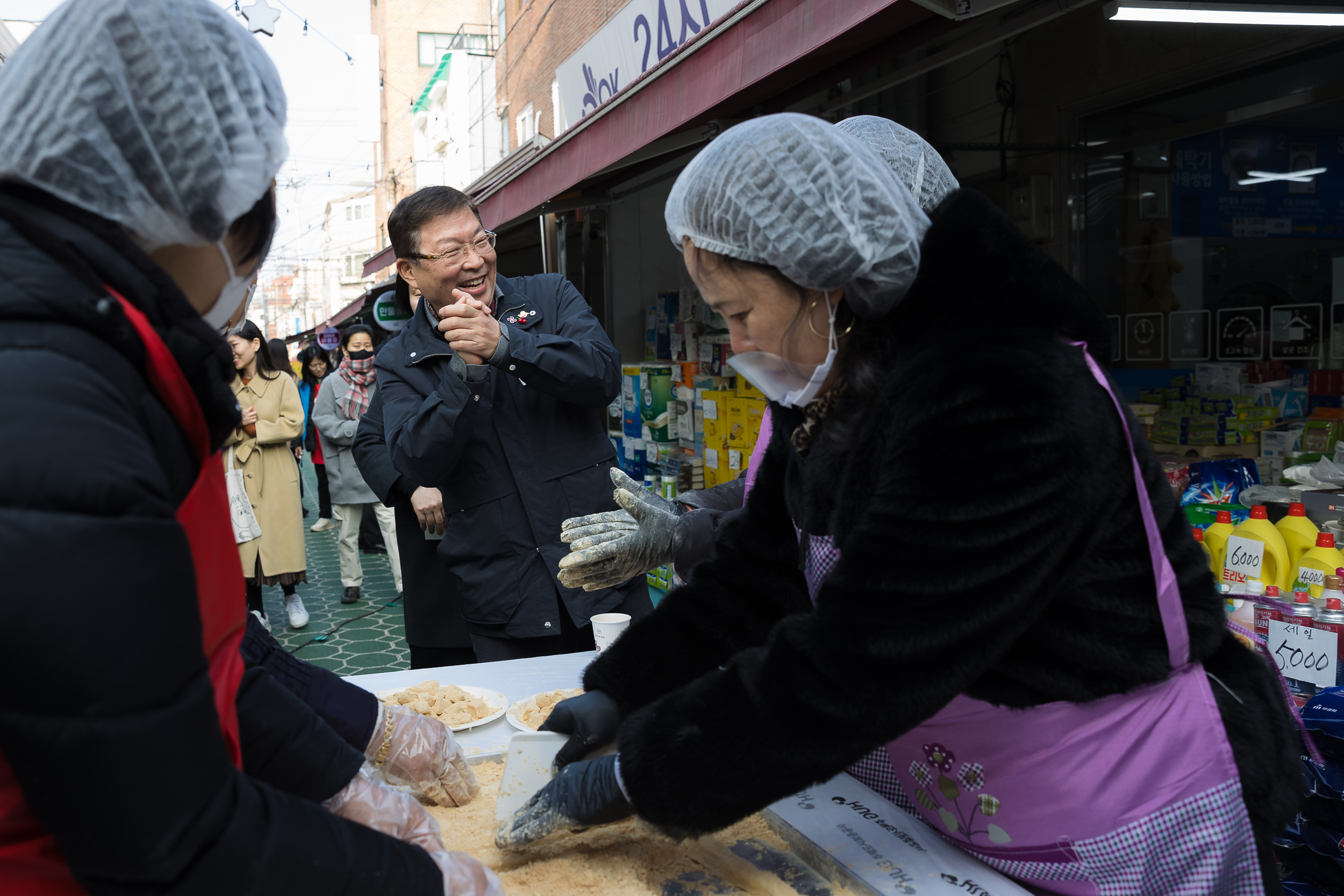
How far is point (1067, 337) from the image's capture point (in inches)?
48.9

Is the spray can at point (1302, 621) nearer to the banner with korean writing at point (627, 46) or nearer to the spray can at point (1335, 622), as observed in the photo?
the spray can at point (1335, 622)

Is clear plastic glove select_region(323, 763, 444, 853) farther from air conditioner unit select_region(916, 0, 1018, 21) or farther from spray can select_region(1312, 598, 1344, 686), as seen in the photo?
spray can select_region(1312, 598, 1344, 686)

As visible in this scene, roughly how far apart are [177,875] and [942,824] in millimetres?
1060

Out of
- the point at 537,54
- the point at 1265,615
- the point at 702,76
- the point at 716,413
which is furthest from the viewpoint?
the point at 537,54

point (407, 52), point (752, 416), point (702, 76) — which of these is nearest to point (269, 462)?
point (752, 416)

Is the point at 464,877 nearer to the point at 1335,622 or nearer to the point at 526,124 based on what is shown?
the point at 1335,622

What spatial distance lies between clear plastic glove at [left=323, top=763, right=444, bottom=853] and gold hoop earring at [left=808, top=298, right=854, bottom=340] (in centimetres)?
89

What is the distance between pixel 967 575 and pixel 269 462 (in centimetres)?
594

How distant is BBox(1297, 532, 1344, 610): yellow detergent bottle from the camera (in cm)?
227

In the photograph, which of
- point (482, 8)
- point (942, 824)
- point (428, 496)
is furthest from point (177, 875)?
point (482, 8)

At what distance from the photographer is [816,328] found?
134 centimetres

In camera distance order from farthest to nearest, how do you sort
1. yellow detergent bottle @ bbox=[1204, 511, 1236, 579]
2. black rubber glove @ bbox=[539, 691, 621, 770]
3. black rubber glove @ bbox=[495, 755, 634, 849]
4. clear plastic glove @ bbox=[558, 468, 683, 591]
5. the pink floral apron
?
1. yellow detergent bottle @ bbox=[1204, 511, 1236, 579]
2. clear plastic glove @ bbox=[558, 468, 683, 591]
3. black rubber glove @ bbox=[539, 691, 621, 770]
4. black rubber glove @ bbox=[495, 755, 634, 849]
5. the pink floral apron

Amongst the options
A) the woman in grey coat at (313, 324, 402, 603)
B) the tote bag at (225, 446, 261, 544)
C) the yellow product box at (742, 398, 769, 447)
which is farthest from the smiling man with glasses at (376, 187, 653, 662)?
the woman in grey coat at (313, 324, 402, 603)

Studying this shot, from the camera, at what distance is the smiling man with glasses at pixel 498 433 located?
8.36 ft
